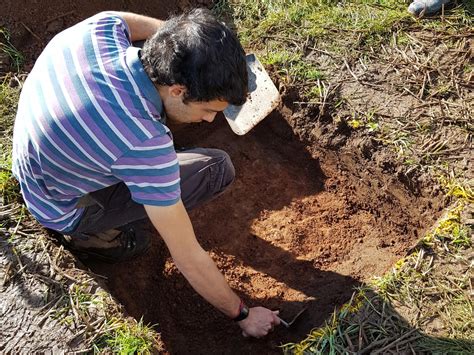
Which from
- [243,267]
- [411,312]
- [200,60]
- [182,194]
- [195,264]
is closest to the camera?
[200,60]

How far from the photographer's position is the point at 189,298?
2738 millimetres

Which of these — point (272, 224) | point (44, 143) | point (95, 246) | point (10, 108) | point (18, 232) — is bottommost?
point (272, 224)

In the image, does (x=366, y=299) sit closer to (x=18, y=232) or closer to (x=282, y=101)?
(x=282, y=101)

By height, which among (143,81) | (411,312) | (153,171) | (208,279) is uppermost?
(143,81)

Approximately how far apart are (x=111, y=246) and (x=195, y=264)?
0.77 m

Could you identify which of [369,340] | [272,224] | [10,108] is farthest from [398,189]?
[10,108]

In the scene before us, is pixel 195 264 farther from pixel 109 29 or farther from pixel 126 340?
pixel 109 29

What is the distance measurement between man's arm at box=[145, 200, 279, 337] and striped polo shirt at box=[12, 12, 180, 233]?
3.0 inches

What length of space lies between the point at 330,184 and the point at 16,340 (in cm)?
181

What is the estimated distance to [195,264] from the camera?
82.1 inches

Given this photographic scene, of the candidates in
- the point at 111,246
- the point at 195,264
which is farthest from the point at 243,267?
the point at 195,264

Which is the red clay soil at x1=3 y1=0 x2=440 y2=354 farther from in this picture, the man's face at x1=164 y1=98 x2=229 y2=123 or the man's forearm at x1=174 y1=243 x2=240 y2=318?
the man's face at x1=164 y1=98 x2=229 y2=123

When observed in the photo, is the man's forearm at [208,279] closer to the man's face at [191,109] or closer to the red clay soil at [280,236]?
the red clay soil at [280,236]

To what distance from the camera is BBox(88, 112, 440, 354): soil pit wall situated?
2623mm
